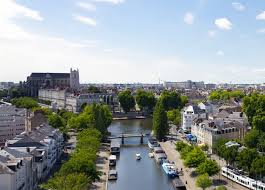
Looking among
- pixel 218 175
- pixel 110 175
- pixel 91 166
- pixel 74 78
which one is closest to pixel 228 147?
pixel 218 175

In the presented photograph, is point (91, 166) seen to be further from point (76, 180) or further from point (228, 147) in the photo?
point (228, 147)

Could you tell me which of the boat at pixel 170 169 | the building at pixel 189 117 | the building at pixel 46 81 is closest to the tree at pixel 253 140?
the boat at pixel 170 169

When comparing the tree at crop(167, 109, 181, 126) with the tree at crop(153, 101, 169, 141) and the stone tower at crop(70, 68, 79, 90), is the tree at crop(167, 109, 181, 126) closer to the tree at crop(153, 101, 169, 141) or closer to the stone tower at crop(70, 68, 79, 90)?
the tree at crop(153, 101, 169, 141)

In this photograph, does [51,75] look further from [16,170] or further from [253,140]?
[16,170]

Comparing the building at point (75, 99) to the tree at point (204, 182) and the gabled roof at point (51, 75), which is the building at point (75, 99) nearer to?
the gabled roof at point (51, 75)

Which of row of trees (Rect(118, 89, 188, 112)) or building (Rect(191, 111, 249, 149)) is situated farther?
row of trees (Rect(118, 89, 188, 112))

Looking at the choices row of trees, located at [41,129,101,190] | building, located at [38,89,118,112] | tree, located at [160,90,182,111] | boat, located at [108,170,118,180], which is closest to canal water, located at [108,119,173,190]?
boat, located at [108,170,118,180]
